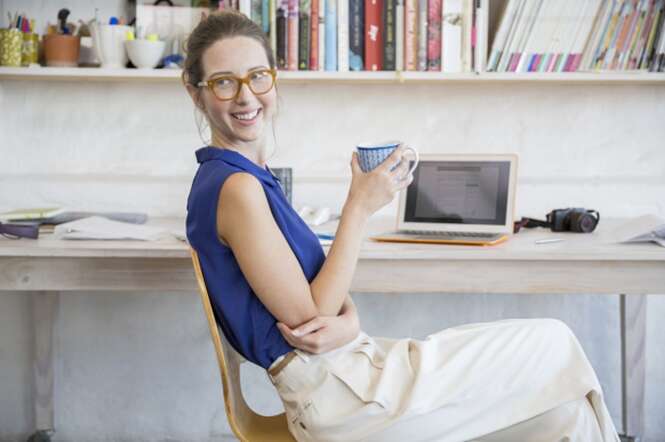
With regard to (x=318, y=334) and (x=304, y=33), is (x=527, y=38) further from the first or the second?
(x=318, y=334)

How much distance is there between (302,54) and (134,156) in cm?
67

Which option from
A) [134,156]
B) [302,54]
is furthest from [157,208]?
[302,54]

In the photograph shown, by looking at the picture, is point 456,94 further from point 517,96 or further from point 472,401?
point 472,401

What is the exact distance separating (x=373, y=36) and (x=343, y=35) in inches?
3.4

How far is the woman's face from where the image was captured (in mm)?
1550

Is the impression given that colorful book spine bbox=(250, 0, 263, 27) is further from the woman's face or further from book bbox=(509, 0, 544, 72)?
the woman's face

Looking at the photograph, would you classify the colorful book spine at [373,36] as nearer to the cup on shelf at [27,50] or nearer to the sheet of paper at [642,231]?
the sheet of paper at [642,231]

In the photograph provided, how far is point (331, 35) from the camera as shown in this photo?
99.3 inches

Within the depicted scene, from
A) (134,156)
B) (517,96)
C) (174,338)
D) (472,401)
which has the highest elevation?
(517,96)

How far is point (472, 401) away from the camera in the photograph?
4.58ft

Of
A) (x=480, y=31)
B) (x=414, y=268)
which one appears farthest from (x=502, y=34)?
(x=414, y=268)

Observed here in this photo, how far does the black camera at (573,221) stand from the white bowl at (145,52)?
1206 mm

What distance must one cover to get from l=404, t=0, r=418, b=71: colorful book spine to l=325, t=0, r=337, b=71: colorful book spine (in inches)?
7.9

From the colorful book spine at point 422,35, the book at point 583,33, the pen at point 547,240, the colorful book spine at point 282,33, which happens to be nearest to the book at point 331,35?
the colorful book spine at point 282,33
